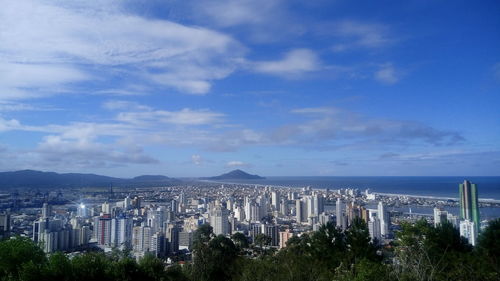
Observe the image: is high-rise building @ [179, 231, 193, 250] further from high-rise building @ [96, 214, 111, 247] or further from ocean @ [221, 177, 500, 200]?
ocean @ [221, 177, 500, 200]

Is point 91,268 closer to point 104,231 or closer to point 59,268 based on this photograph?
point 59,268

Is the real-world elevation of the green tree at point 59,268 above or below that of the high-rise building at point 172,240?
above

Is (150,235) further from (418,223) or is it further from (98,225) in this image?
(418,223)

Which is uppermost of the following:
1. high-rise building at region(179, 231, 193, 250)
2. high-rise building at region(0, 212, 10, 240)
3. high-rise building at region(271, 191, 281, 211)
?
high-rise building at region(0, 212, 10, 240)

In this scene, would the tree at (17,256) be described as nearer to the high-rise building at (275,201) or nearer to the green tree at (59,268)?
the green tree at (59,268)

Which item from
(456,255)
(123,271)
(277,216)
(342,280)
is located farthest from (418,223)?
(277,216)

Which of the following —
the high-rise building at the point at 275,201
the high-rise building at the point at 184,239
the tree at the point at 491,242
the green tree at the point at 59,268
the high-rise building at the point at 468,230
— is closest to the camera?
the green tree at the point at 59,268

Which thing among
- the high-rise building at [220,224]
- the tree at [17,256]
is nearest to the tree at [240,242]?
the tree at [17,256]

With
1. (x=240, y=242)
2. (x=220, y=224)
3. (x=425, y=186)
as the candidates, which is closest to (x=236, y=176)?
(x=425, y=186)

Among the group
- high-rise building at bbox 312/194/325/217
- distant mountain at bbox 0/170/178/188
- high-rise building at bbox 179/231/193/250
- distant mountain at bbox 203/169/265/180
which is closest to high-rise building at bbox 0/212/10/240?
high-rise building at bbox 179/231/193/250
